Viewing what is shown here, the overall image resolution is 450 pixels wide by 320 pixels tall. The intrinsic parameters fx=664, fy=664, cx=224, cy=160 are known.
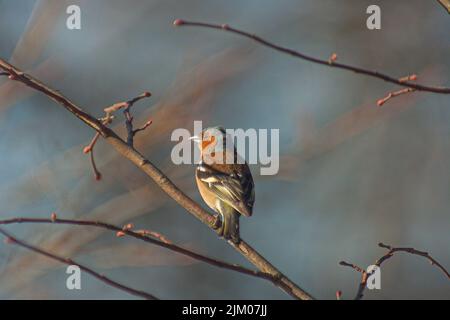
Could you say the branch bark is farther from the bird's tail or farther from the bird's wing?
the bird's wing

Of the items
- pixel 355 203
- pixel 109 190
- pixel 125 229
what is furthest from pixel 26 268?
pixel 355 203

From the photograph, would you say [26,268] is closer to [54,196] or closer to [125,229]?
[54,196]

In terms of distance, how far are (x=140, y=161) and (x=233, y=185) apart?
131 centimetres

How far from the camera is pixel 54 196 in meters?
3.83

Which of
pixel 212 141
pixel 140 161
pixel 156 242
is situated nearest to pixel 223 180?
pixel 212 141

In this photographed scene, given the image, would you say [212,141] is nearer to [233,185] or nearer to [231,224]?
[233,185]

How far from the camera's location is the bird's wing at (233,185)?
3.68 m

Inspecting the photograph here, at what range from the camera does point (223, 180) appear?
3.91 m

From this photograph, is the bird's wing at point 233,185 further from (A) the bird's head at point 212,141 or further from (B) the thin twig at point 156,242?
(B) the thin twig at point 156,242

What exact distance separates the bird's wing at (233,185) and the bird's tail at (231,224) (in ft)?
0.13

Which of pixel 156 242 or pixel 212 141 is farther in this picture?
pixel 212 141

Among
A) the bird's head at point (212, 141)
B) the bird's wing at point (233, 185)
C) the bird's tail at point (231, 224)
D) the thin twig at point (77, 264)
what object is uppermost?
the bird's head at point (212, 141)

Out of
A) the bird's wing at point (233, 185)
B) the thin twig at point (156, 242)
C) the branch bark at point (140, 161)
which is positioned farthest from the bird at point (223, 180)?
the thin twig at point (156, 242)
